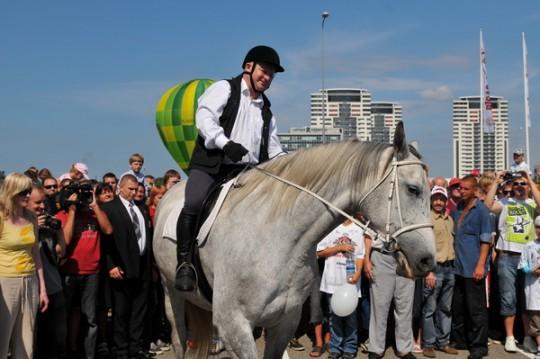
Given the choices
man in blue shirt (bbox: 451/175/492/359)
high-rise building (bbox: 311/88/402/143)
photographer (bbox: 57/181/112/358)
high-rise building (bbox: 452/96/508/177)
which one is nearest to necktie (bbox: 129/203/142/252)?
photographer (bbox: 57/181/112/358)

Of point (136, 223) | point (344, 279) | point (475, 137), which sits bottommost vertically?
point (344, 279)

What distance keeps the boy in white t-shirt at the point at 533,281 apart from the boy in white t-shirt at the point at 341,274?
2442mm

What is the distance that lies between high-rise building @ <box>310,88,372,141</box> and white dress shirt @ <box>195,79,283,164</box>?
114717mm

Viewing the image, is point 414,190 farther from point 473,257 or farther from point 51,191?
point 51,191

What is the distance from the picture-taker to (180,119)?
2517cm

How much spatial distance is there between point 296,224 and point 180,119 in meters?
21.5

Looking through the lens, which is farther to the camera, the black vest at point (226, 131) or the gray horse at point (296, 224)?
the black vest at point (226, 131)

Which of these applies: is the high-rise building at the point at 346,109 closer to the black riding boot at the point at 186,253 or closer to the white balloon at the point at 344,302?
the white balloon at the point at 344,302

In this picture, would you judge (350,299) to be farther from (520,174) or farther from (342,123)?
(342,123)

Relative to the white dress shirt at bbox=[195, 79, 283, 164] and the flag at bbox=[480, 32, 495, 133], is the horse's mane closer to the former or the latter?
the white dress shirt at bbox=[195, 79, 283, 164]

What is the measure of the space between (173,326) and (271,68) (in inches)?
113

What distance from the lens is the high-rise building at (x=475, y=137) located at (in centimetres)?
14125

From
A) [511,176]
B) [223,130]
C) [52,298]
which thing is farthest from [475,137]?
[223,130]

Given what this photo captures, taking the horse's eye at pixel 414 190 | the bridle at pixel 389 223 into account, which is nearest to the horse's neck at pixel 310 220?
the bridle at pixel 389 223
